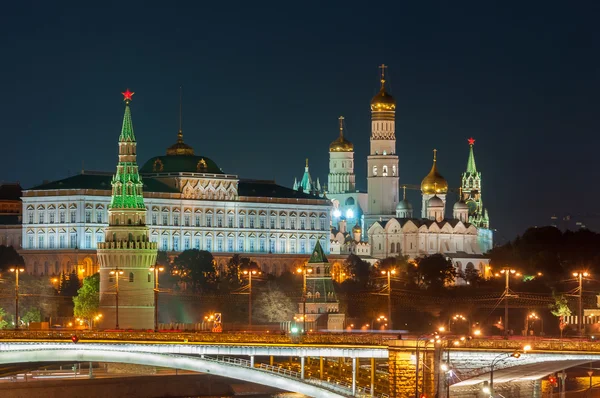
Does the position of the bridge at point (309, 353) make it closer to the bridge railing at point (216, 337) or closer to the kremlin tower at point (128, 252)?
the bridge railing at point (216, 337)

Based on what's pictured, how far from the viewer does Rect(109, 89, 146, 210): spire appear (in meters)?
188

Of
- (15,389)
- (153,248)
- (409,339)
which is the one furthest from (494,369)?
(153,248)

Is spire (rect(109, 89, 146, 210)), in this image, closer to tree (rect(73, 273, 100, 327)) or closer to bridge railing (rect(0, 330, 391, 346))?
tree (rect(73, 273, 100, 327))

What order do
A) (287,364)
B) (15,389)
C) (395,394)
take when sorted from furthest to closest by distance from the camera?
(15,389) → (287,364) → (395,394)

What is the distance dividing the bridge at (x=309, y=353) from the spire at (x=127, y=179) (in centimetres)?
6070

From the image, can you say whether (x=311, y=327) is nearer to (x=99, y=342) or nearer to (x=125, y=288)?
(x=125, y=288)

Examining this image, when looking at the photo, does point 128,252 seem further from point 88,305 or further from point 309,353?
point 309,353

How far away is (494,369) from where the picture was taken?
4793 inches

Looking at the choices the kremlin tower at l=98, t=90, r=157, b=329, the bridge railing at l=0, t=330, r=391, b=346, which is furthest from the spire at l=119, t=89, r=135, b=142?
the bridge railing at l=0, t=330, r=391, b=346

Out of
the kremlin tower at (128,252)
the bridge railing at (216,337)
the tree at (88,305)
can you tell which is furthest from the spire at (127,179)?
the bridge railing at (216,337)

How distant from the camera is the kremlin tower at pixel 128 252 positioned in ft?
605

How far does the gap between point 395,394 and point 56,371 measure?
57029mm

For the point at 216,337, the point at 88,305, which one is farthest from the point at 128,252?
the point at 216,337

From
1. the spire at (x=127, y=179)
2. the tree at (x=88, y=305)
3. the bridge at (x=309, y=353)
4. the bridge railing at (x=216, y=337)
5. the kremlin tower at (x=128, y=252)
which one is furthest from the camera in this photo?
the tree at (x=88, y=305)
